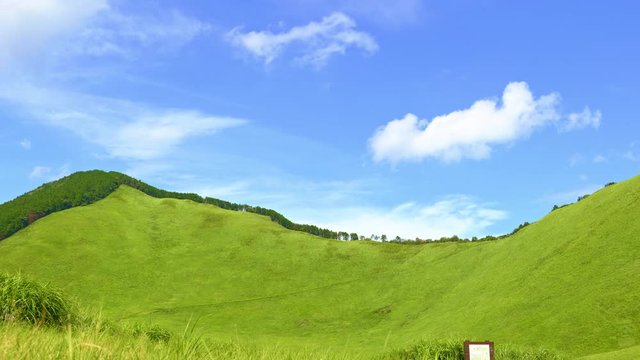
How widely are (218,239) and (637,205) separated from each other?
13507 cm

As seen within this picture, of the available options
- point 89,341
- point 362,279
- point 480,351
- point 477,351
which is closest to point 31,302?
point 89,341

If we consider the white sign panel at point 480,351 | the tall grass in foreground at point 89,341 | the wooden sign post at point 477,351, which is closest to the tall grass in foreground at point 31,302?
the tall grass in foreground at point 89,341

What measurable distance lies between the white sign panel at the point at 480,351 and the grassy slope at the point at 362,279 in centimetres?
3880

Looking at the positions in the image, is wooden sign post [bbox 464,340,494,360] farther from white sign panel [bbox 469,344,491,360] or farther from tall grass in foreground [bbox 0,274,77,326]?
tall grass in foreground [bbox 0,274,77,326]

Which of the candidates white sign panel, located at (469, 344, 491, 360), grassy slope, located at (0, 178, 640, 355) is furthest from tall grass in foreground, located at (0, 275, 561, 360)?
grassy slope, located at (0, 178, 640, 355)

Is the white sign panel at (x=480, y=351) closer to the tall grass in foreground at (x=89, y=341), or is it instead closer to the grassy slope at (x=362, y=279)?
the tall grass in foreground at (x=89, y=341)

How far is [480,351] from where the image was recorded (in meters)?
22.7

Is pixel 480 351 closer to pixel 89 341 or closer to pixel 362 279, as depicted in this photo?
pixel 89 341

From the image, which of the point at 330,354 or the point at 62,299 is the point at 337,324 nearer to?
the point at 62,299

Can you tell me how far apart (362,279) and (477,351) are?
13317 cm

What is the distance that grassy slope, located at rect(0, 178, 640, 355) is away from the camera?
222 ft

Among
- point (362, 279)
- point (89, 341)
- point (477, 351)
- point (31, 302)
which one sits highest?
point (362, 279)

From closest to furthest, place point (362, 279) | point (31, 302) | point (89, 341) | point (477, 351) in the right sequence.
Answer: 1. point (89, 341)
2. point (31, 302)
3. point (477, 351)
4. point (362, 279)

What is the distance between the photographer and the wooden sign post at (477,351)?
73.8ft
